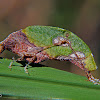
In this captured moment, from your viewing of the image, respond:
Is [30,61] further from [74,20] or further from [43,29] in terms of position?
[74,20]

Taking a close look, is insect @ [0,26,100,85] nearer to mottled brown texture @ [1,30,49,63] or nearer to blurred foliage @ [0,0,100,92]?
mottled brown texture @ [1,30,49,63]

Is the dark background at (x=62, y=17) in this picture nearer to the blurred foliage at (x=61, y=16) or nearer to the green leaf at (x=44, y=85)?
the blurred foliage at (x=61, y=16)

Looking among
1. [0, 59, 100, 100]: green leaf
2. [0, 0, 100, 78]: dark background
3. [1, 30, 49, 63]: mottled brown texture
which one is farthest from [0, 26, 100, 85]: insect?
[0, 0, 100, 78]: dark background

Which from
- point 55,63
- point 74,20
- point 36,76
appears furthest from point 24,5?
point 36,76

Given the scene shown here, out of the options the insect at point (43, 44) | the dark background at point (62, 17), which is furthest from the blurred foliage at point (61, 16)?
the insect at point (43, 44)

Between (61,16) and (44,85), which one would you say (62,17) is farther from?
(44,85)

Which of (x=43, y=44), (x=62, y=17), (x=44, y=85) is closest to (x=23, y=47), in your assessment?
(x=43, y=44)
